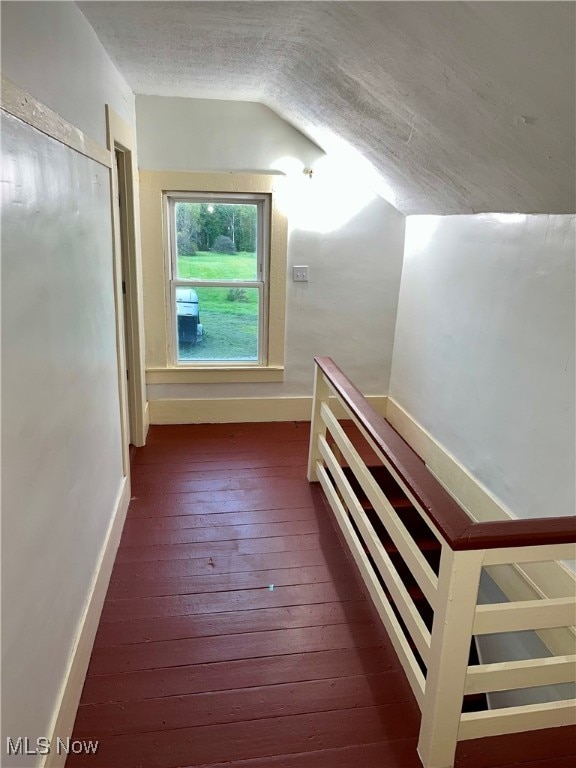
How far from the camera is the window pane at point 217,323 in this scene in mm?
3871

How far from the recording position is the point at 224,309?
3924mm

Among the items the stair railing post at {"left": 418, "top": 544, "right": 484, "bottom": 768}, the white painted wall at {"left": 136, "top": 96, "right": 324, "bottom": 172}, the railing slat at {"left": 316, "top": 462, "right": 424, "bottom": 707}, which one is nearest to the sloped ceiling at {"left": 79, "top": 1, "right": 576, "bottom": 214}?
the white painted wall at {"left": 136, "top": 96, "right": 324, "bottom": 172}

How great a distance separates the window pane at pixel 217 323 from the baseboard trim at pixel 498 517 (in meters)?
1.33

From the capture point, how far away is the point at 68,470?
1668 mm

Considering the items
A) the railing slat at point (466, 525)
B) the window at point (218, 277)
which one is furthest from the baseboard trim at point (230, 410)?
the railing slat at point (466, 525)

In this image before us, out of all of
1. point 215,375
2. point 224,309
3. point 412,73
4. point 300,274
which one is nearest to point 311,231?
point 300,274

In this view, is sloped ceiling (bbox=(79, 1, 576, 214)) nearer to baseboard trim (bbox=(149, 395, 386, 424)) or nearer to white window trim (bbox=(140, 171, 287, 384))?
white window trim (bbox=(140, 171, 287, 384))

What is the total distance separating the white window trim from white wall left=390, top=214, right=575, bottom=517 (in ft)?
3.29

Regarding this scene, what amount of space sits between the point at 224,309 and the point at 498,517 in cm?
235

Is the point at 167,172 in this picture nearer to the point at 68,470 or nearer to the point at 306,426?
the point at 306,426

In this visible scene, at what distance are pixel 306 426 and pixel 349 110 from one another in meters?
2.32

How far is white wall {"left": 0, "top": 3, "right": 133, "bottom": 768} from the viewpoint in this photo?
1.19m

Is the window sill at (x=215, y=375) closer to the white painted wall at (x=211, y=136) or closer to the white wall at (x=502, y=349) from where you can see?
the white wall at (x=502, y=349)

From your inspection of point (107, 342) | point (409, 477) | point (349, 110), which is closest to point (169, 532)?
point (107, 342)
